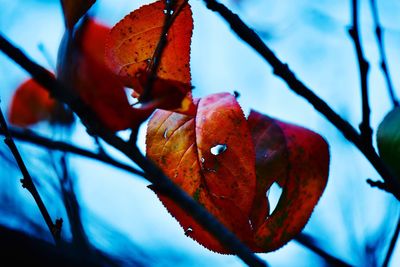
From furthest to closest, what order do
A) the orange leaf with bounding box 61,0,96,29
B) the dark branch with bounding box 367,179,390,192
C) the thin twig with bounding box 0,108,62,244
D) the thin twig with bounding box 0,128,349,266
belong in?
the dark branch with bounding box 367,179,390,192 < the thin twig with bounding box 0,108,62,244 < the orange leaf with bounding box 61,0,96,29 < the thin twig with bounding box 0,128,349,266

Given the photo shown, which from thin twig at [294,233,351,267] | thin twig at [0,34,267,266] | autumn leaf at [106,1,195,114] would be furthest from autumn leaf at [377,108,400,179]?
thin twig at [0,34,267,266]

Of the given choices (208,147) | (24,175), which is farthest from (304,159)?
(24,175)

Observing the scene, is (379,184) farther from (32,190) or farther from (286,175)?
(32,190)

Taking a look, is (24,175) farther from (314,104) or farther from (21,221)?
(21,221)

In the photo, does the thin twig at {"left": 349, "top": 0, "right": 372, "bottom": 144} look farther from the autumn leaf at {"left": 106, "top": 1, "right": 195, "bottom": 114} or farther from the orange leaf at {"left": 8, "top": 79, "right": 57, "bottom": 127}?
the orange leaf at {"left": 8, "top": 79, "right": 57, "bottom": 127}

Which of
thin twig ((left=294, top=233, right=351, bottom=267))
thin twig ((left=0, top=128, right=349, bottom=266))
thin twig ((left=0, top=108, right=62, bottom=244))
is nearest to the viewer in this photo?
thin twig ((left=0, top=128, right=349, bottom=266))

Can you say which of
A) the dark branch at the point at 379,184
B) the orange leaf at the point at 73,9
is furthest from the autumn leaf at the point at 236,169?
the orange leaf at the point at 73,9

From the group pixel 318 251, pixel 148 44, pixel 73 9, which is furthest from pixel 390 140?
pixel 73 9
